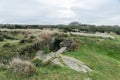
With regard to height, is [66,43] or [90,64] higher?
[66,43]

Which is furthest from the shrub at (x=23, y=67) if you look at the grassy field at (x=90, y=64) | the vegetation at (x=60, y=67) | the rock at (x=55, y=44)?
the rock at (x=55, y=44)

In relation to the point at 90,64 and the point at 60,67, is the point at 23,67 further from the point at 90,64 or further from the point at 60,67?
the point at 90,64

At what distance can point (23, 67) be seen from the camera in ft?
72.8

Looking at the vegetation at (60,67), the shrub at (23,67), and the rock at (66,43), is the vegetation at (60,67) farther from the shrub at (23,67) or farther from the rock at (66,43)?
the rock at (66,43)

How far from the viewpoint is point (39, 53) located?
3073cm

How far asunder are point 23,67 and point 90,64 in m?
6.21

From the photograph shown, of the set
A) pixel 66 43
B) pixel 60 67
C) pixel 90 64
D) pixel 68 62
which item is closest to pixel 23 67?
pixel 60 67

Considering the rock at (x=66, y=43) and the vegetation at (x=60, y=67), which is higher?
the rock at (x=66, y=43)

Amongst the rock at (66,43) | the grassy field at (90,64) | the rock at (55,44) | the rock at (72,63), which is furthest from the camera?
the rock at (55,44)

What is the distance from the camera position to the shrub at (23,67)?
21875 millimetres

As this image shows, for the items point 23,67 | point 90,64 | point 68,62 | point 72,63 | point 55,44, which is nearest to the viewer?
point 23,67

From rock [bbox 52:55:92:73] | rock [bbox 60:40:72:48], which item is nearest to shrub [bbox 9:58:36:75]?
rock [bbox 52:55:92:73]

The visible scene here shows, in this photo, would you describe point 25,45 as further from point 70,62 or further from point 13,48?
point 70,62

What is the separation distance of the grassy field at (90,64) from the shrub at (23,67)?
1.01 feet
